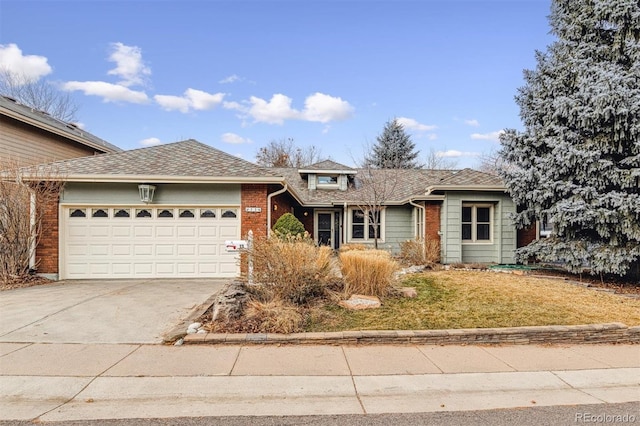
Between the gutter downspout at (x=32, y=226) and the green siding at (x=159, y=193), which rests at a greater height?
the green siding at (x=159, y=193)

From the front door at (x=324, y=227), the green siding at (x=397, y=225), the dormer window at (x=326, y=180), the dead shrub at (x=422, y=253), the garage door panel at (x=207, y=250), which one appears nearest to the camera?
the garage door panel at (x=207, y=250)

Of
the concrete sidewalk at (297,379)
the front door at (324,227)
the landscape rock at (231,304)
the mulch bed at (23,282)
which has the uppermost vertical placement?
the front door at (324,227)

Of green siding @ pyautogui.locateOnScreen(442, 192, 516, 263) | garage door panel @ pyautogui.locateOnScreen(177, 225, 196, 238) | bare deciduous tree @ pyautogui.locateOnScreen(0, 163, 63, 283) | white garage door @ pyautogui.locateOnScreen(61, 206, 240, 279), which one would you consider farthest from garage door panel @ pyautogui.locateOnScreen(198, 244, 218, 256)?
green siding @ pyautogui.locateOnScreen(442, 192, 516, 263)

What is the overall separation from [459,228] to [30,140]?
16.4m

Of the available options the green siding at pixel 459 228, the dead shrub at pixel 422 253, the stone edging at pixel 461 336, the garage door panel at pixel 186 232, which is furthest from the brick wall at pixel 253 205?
the green siding at pixel 459 228

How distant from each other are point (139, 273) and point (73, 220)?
94.9 inches

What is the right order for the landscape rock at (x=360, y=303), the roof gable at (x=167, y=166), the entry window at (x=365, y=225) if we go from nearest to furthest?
the landscape rock at (x=360, y=303) → the roof gable at (x=167, y=166) → the entry window at (x=365, y=225)

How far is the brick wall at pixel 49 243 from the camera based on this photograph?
9703mm

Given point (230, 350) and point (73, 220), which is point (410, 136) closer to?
point (73, 220)

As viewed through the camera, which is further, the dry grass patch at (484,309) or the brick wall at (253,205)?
the brick wall at (253,205)

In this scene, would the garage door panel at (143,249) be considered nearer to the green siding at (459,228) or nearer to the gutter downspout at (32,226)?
the gutter downspout at (32,226)

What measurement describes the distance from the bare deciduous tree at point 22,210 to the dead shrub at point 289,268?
6.91m

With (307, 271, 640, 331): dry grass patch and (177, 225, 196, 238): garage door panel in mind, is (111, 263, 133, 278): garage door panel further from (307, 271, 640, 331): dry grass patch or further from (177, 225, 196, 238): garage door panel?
(307, 271, 640, 331): dry grass patch

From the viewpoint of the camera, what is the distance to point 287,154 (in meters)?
31.8
